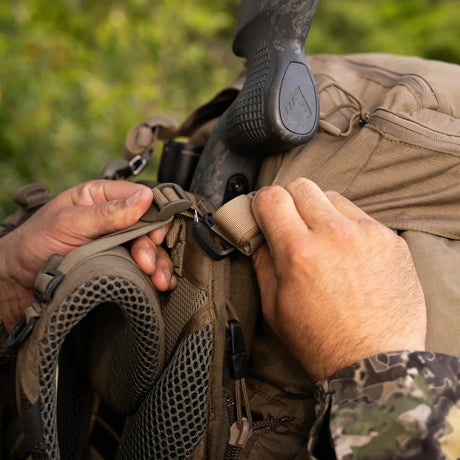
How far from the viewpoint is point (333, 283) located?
0.88m

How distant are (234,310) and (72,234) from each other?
0.39 m

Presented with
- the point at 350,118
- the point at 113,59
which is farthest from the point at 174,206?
the point at 113,59

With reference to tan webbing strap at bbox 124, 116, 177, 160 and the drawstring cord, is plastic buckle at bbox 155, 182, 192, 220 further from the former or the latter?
tan webbing strap at bbox 124, 116, 177, 160

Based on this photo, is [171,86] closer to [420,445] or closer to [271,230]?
[271,230]

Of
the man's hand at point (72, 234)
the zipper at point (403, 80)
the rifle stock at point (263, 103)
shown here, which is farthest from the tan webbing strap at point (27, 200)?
the zipper at point (403, 80)

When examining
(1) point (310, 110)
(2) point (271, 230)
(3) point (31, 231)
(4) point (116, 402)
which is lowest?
(4) point (116, 402)

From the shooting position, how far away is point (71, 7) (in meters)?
4.24

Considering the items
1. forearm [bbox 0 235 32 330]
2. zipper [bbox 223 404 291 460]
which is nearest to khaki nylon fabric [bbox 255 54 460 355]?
zipper [bbox 223 404 291 460]

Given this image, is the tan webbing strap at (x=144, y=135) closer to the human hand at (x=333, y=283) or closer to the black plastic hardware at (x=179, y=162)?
the black plastic hardware at (x=179, y=162)

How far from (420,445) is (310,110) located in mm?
669

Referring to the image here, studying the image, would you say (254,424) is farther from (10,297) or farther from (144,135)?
(144,135)

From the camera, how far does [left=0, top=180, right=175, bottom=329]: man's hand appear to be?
3.28ft

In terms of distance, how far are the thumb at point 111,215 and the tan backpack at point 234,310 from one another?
0.11 ft

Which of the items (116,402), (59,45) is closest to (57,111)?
(59,45)
